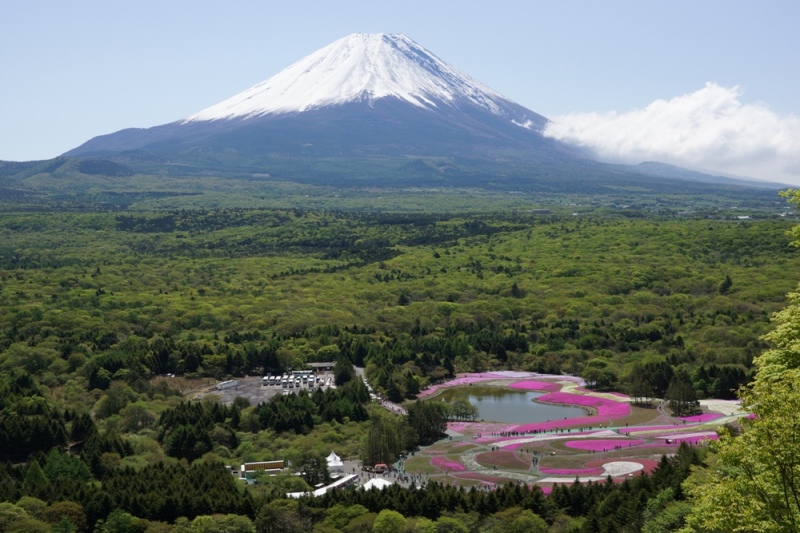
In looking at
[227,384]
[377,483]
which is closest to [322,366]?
[227,384]

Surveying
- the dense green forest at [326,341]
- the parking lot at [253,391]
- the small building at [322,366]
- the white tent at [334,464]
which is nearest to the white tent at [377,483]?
the dense green forest at [326,341]

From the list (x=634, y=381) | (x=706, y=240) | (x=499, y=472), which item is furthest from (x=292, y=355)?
(x=706, y=240)

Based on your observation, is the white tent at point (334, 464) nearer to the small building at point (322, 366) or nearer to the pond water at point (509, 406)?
the pond water at point (509, 406)

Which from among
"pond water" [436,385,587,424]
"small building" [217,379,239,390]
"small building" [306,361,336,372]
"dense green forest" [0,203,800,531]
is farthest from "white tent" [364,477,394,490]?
"small building" [306,361,336,372]

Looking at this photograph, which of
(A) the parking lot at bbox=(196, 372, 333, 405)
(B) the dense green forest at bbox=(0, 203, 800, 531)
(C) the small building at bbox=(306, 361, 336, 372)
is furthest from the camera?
(C) the small building at bbox=(306, 361, 336, 372)

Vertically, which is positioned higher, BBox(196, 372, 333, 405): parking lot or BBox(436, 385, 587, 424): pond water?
BBox(196, 372, 333, 405): parking lot

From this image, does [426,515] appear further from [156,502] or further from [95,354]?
[95,354]

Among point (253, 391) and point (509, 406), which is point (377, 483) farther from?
point (253, 391)

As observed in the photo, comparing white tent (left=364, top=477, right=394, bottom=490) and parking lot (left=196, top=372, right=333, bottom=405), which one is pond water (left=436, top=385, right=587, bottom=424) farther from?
white tent (left=364, top=477, right=394, bottom=490)
